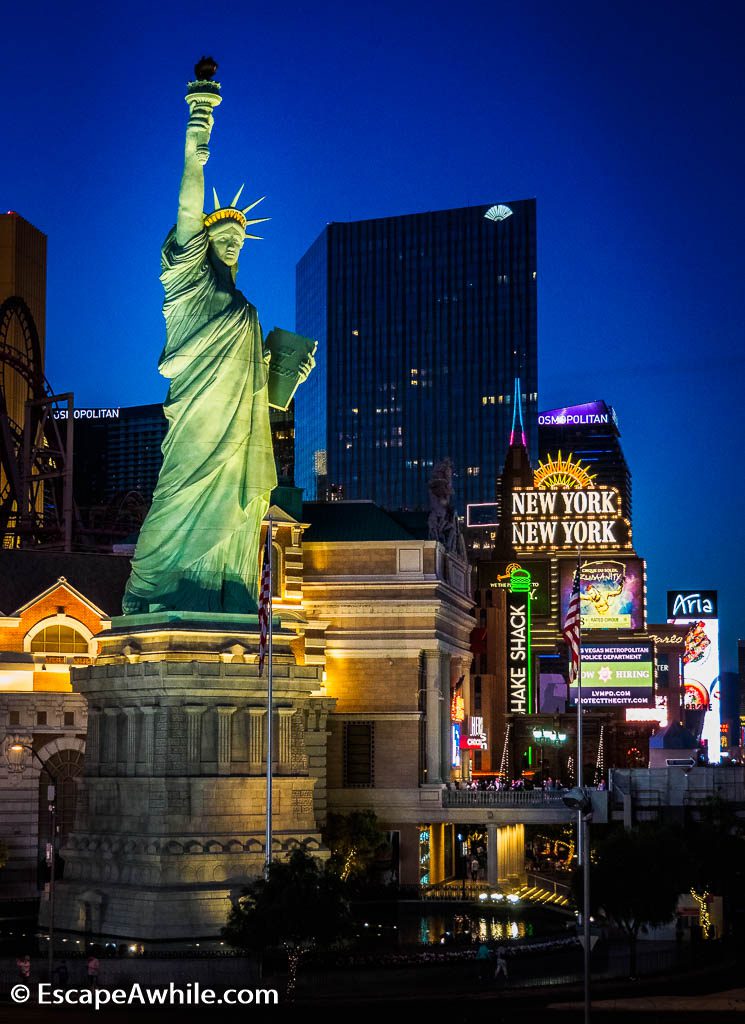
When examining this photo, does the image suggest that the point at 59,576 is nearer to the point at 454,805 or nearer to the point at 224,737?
the point at 224,737

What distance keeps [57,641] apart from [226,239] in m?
21.1

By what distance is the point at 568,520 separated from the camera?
168125mm

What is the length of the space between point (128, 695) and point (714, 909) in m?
24.2

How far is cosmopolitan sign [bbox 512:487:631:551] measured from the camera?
167375 millimetres

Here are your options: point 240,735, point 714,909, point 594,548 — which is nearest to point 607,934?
point 714,909

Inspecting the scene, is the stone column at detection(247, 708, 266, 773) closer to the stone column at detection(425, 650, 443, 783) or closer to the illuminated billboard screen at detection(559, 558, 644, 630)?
the stone column at detection(425, 650, 443, 783)

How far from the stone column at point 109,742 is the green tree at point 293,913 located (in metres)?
14.3

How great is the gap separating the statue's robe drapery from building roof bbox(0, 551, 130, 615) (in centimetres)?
1277

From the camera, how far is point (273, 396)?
72.4 m

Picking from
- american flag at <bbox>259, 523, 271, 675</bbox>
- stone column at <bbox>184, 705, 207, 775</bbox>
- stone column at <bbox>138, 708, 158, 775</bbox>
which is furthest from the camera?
stone column at <bbox>138, 708, 158, 775</bbox>

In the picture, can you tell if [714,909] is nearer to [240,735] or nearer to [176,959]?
[240,735]

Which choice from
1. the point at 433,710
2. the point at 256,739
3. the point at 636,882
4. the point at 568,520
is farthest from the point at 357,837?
the point at 568,520

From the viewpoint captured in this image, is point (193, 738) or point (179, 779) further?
point (193, 738)

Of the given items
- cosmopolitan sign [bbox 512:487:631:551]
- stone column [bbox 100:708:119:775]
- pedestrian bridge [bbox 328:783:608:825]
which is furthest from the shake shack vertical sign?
cosmopolitan sign [bbox 512:487:631:551]
